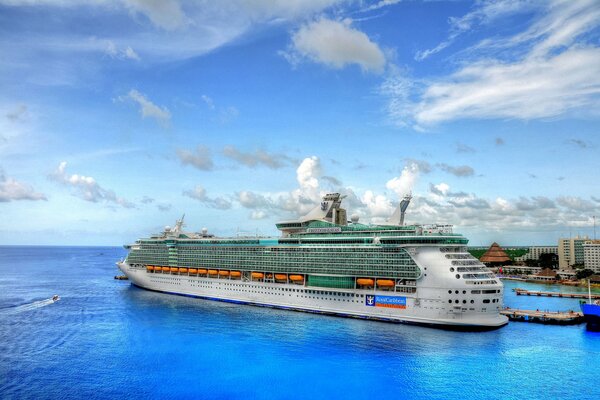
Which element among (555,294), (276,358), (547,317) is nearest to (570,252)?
(555,294)

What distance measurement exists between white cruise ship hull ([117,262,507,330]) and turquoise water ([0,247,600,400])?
1.73 meters

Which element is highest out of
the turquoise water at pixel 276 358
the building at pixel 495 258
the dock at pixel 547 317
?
the building at pixel 495 258

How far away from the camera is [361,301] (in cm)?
5688

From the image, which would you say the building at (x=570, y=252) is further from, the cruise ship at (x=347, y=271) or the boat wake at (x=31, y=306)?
the boat wake at (x=31, y=306)

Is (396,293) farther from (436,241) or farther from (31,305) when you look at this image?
(31,305)

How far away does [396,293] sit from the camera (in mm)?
54406

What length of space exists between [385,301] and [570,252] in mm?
142061

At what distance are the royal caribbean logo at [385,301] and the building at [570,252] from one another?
135 metres

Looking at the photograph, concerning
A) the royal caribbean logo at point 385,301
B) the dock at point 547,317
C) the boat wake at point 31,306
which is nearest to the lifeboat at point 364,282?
the royal caribbean logo at point 385,301

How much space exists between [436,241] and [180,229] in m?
54.2

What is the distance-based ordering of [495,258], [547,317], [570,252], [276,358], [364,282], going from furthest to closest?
[495,258] → [570,252] → [547,317] → [364,282] → [276,358]

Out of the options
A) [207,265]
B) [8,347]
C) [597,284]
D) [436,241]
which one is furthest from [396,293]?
[597,284]

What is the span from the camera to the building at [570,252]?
533 ft

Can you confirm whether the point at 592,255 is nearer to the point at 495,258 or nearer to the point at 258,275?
the point at 495,258
